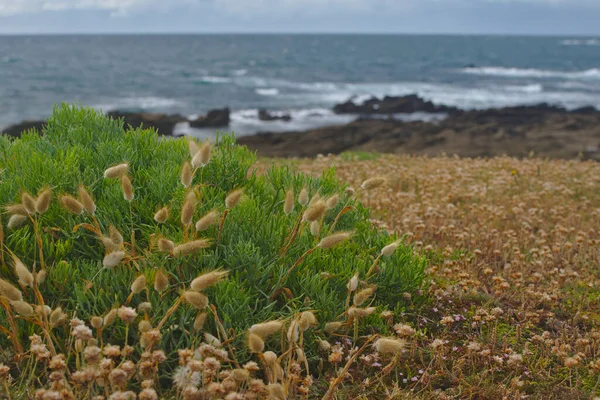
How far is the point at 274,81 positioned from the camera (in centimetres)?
6875

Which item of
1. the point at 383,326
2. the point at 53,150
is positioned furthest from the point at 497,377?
the point at 53,150

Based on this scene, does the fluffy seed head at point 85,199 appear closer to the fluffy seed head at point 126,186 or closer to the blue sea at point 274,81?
the fluffy seed head at point 126,186

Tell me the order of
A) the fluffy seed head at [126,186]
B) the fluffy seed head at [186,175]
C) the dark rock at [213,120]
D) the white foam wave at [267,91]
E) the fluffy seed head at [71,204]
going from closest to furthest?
the fluffy seed head at [71,204] < the fluffy seed head at [126,186] < the fluffy seed head at [186,175] < the dark rock at [213,120] < the white foam wave at [267,91]

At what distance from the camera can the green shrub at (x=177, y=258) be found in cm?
307

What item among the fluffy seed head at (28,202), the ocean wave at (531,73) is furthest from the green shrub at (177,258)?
the ocean wave at (531,73)

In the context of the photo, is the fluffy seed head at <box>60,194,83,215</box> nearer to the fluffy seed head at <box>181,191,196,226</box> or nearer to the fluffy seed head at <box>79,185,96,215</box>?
the fluffy seed head at <box>79,185,96,215</box>

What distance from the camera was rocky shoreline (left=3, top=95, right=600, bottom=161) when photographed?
73.6 ft

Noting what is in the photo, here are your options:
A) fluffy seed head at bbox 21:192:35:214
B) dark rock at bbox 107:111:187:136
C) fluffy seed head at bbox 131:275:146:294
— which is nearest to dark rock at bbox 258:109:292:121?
dark rock at bbox 107:111:187:136

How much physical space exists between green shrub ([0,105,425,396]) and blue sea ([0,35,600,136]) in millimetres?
24587

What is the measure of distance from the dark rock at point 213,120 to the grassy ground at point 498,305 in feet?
98.9

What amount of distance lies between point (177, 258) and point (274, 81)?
67353 millimetres

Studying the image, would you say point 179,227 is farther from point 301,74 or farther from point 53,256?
point 301,74

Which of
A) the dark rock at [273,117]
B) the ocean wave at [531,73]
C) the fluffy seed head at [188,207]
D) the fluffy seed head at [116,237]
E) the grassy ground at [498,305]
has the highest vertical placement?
the fluffy seed head at [188,207]

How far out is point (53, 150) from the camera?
4.34 meters
